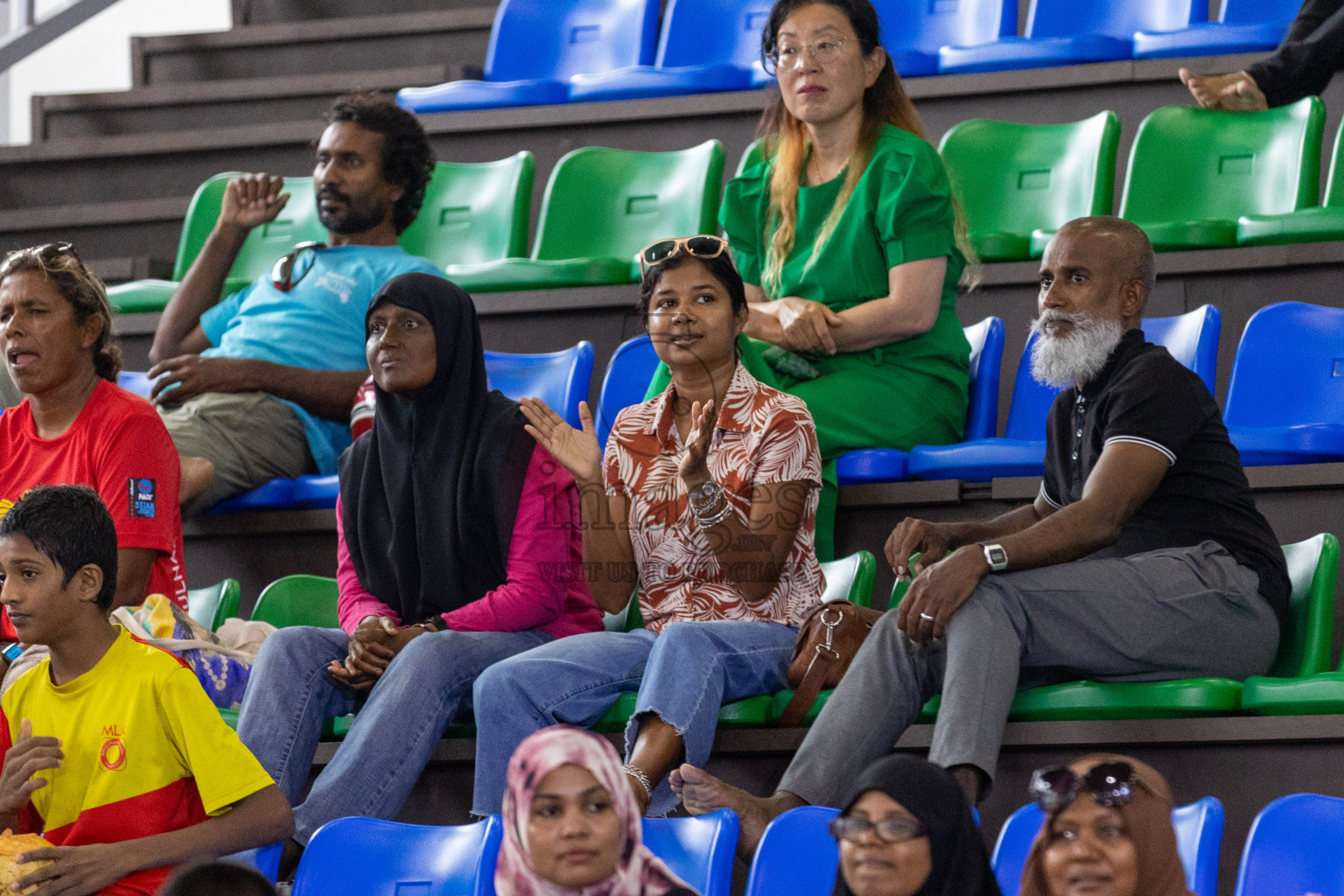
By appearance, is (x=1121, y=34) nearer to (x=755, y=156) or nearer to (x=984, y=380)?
(x=755, y=156)

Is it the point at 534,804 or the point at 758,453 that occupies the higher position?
the point at 758,453

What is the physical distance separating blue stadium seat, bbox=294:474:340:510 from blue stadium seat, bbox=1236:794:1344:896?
1.94 m

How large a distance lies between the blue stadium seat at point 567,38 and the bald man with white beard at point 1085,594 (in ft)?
8.07

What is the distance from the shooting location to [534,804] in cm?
173

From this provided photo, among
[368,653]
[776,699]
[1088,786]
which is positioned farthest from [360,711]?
[1088,786]

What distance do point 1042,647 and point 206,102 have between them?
3410mm

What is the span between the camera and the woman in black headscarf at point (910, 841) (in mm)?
1617

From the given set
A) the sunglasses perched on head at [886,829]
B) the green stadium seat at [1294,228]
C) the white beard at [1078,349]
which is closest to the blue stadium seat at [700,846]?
the sunglasses perched on head at [886,829]

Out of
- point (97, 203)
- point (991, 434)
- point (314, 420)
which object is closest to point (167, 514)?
point (314, 420)

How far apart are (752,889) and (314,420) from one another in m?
1.81

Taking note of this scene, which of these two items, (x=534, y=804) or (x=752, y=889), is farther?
(x=752, y=889)

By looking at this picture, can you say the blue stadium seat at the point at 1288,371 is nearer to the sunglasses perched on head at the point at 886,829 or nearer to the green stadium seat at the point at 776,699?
the green stadium seat at the point at 776,699

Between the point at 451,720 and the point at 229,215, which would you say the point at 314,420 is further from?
the point at 451,720

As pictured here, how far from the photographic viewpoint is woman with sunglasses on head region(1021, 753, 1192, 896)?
164 centimetres
